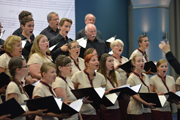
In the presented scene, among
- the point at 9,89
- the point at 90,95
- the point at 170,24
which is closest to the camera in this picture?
the point at 9,89

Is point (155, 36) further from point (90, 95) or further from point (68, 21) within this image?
point (90, 95)

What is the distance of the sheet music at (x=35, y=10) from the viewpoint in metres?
5.58

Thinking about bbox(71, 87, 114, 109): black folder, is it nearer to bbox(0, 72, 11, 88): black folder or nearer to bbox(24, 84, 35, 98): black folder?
bbox(24, 84, 35, 98): black folder

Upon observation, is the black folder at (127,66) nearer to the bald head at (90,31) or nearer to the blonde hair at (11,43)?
the bald head at (90,31)

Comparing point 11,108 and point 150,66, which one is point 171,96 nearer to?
point 150,66

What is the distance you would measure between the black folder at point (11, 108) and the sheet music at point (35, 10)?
3.15 meters

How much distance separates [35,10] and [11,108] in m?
3.72

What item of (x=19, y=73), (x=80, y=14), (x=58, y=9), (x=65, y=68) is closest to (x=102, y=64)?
(x=65, y=68)

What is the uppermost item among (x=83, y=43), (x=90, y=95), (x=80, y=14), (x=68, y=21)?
(x=80, y=14)

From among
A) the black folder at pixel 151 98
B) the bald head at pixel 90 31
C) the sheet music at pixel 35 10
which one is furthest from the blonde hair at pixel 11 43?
the sheet music at pixel 35 10

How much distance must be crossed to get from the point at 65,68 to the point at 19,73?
0.63 metres

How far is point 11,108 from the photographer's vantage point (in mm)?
2586

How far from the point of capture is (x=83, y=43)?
4707mm

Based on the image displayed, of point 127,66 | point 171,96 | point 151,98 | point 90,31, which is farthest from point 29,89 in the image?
point 171,96
